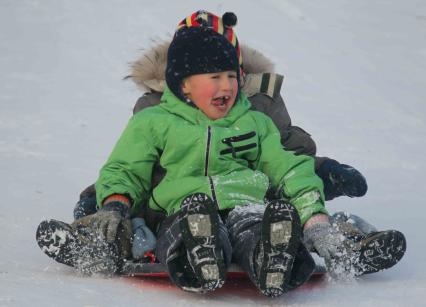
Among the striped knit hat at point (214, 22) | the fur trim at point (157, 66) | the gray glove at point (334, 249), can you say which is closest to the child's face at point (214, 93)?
the striped knit hat at point (214, 22)

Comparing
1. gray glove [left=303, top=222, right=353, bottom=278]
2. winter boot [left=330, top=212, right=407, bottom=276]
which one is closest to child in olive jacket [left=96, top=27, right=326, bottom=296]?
gray glove [left=303, top=222, right=353, bottom=278]

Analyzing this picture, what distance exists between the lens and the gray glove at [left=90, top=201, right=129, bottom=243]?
3.45 metres

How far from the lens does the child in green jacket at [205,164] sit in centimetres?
345

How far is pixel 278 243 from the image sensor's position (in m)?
2.95

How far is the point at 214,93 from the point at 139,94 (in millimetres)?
3567

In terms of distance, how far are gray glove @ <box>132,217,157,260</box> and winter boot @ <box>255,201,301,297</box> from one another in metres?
0.67

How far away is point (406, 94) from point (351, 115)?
0.69 meters

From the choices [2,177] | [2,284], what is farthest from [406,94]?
[2,284]

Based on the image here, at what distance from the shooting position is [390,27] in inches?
355

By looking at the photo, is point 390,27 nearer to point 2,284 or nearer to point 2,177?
point 2,177

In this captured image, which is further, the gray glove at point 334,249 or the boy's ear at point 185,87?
the boy's ear at point 185,87

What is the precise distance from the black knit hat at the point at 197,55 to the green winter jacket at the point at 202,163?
0.13 metres

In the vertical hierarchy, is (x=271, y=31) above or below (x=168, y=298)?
above

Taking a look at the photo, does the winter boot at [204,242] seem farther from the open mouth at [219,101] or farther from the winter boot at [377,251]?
the open mouth at [219,101]
